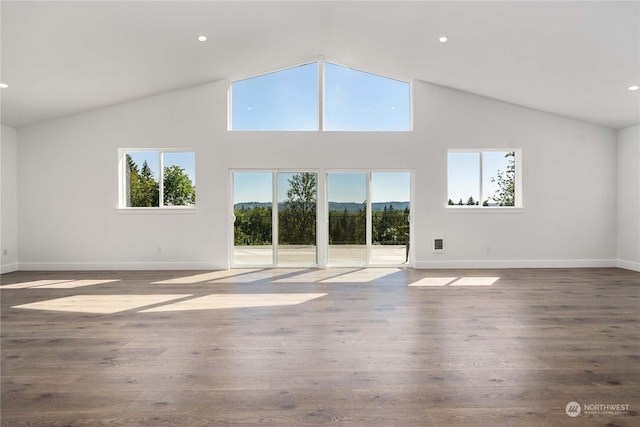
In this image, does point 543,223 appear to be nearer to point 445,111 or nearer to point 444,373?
point 445,111

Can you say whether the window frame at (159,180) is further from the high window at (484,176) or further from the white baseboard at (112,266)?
the high window at (484,176)

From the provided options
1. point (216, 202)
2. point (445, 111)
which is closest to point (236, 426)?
point (216, 202)

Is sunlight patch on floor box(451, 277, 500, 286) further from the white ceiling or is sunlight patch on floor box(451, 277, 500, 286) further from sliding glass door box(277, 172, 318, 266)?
the white ceiling

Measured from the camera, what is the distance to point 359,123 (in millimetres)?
7672

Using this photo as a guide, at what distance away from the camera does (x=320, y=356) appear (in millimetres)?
2992

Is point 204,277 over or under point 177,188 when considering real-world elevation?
under

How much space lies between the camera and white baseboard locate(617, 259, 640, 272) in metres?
7.02

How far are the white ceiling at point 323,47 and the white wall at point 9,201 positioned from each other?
1.31 ft

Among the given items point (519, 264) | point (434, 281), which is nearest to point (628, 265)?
point (519, 264)

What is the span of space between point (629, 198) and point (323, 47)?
6.68 m

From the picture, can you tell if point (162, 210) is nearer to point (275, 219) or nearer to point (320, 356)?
point (275, 219)

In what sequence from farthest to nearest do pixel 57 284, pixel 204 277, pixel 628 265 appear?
pixel 628 265, pixel 204 277, pixel 57 284

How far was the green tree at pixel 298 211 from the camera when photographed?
7660mm

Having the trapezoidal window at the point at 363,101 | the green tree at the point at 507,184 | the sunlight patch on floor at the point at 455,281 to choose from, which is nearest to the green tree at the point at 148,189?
the trapezoidal window at the point at 363,101
